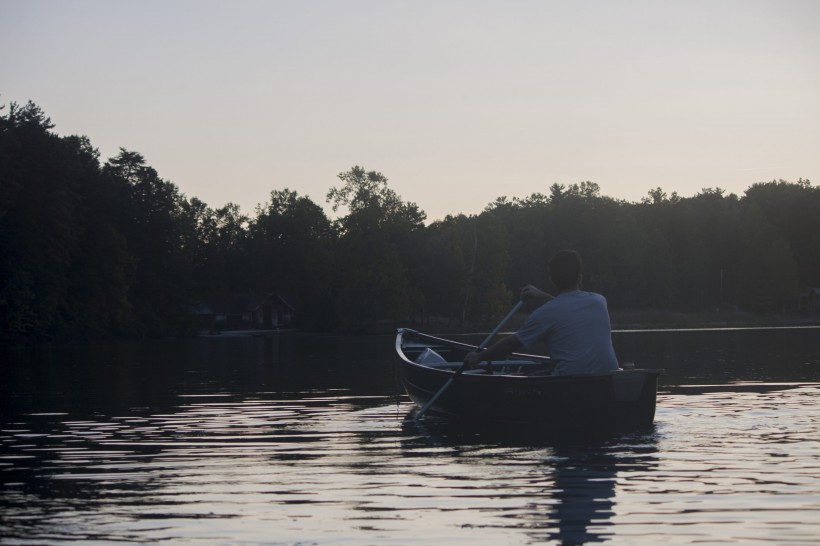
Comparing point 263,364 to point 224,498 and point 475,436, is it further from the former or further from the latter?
point 224,498

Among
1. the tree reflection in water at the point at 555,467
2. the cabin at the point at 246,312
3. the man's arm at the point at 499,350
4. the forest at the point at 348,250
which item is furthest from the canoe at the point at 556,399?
the cabin at the point at 246,312

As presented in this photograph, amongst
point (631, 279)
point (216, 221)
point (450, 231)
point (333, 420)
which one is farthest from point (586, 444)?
point (216, 221)

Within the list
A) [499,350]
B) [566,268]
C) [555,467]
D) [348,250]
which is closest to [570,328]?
[566,268]

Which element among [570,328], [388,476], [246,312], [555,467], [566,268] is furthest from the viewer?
[246,312]

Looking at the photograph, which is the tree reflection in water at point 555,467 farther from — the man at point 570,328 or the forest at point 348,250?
the forest at point 348,250

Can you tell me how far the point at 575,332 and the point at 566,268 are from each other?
838 millimetres

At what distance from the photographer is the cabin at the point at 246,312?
107906 millimetres

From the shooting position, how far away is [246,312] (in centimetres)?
10988

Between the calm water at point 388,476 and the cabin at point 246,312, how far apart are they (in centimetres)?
9102

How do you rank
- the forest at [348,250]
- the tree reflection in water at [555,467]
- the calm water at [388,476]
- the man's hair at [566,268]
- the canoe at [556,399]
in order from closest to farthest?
the calm water at [388,476], the tree reflection in water at [555,467], the man's hair at [566,268], the canoe at [556,399], the forest at [348,250]

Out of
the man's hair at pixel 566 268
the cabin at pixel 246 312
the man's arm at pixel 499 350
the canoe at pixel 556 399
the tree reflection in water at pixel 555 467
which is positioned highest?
the cabin at pixel 246 312

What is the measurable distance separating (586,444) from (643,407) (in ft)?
4.10

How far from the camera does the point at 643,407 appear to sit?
12.0 meters

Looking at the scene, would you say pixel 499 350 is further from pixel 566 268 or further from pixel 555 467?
pixel 555 467
